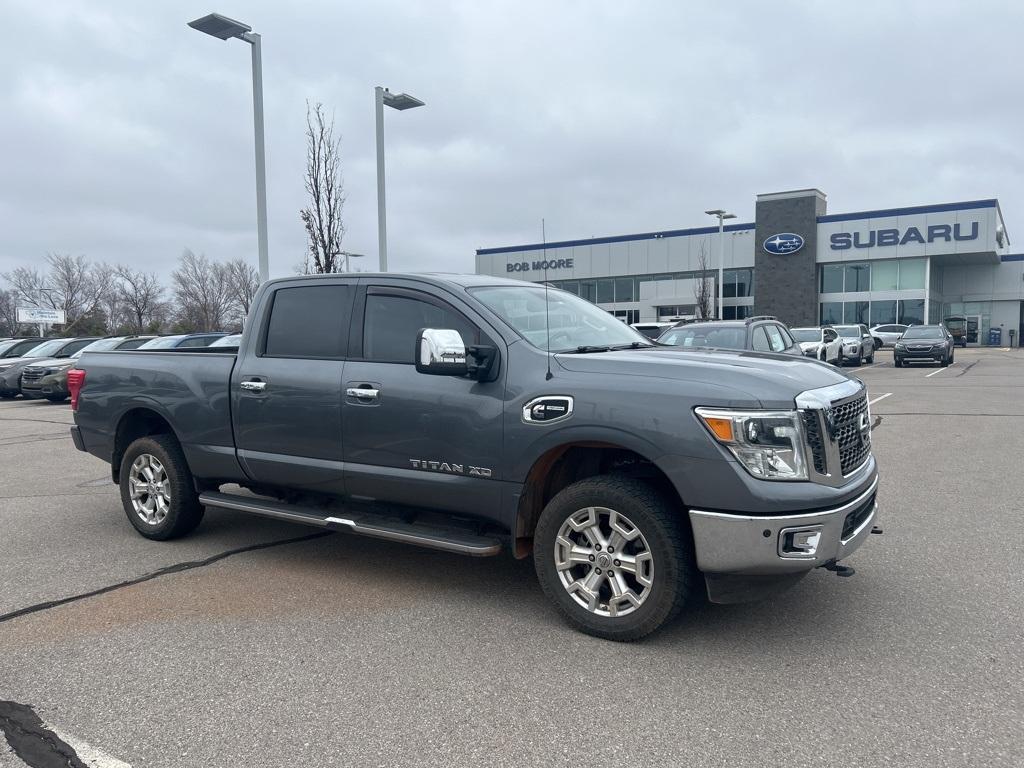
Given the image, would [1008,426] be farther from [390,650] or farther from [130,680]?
[130,680]

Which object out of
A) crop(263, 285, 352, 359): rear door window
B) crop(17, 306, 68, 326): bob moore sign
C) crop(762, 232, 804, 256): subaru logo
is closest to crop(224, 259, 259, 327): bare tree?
crop(17, 306, 68, 326): bob moore sign

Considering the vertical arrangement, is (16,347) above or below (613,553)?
above

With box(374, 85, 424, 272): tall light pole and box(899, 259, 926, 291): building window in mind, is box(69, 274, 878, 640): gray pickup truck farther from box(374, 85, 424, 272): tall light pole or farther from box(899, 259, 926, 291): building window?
box(899, 259, 926, 291): building window

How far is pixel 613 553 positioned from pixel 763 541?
2.50 ft

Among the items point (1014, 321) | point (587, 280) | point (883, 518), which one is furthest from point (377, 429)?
point (1014, 321)

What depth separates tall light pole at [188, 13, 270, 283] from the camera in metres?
12.8

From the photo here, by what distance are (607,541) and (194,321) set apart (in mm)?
66961

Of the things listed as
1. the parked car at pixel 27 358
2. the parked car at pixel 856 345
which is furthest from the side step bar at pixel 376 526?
the parked car at pixel 856 345

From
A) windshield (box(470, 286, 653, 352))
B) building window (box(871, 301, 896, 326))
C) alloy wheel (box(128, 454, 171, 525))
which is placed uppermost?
building window (box(871, 301, 896, 326))

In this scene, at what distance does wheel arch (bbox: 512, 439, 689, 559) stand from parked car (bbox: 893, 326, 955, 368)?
2750 centimetres

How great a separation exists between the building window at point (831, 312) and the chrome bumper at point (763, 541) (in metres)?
49.1

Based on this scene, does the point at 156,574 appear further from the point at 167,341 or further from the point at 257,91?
the point at 167,341

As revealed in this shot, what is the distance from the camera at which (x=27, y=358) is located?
22406 mm


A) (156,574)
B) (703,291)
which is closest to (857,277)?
(703,291)
